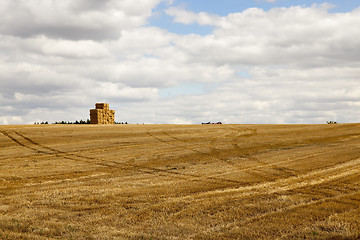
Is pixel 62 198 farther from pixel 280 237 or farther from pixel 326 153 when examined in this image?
pixel 326 153

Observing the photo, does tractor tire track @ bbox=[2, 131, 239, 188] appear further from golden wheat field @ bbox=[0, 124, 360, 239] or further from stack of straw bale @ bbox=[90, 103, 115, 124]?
stack of straw bale @ bbox=[90, 103, 115, 124]

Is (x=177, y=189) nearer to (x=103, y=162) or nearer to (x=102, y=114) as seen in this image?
(x=103, y=162)

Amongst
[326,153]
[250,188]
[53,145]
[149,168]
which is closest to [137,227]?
[250,188]

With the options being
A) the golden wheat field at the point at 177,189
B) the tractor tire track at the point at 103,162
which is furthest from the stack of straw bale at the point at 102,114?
the golden wheat field at the point at 177,189

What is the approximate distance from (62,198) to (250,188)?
5.89m

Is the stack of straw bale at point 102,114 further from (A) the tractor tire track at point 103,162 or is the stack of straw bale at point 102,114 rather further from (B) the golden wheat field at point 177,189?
(B) the golden wheat field at point 177,189

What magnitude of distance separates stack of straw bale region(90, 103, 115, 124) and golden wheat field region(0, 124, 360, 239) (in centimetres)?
1504

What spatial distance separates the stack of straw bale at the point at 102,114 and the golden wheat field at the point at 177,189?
15040mm

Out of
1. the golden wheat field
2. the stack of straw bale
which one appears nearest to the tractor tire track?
the golden wheat field

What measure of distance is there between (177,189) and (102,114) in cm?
3090

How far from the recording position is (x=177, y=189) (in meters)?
11.5

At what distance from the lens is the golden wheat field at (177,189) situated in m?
7.61

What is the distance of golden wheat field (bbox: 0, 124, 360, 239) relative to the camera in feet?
25.0

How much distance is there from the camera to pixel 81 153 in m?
20.4
